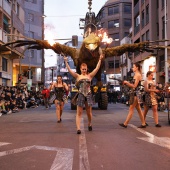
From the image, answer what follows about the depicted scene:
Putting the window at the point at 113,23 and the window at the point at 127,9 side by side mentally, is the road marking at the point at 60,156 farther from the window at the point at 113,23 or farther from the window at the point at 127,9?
the window at the point at 127,9

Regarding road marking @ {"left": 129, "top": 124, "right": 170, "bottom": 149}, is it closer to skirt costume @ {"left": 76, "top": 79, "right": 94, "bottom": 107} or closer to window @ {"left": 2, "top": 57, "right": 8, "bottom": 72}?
skirt costume @ {"left": 76, "top": 79, "right": 94, "bottom": 107}

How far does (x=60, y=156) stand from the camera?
5.98m

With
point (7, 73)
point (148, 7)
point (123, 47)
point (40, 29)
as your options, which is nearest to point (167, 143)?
point (123, 47)

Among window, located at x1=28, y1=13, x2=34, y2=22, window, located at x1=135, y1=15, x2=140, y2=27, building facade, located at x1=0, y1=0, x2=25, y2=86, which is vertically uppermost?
window, located at x1=28, y1=13, x2=34, y2=22

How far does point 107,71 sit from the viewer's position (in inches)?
3063

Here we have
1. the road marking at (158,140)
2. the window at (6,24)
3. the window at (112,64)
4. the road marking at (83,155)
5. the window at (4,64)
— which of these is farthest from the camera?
the window at (112,64)

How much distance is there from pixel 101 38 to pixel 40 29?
40962 mm

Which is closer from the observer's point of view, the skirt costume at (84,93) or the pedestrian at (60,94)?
the skirt costume at (84,93)

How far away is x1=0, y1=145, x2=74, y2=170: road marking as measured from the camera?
528 centimetres

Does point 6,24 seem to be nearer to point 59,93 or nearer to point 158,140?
point 59,93

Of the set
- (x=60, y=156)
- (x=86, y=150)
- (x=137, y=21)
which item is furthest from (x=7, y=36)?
(x=60, y=156)

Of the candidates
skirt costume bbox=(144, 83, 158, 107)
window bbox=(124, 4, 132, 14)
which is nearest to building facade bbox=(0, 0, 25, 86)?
skirt costume bbox=(144, 83, 158, 107)

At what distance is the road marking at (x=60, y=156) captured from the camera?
5.28 meters

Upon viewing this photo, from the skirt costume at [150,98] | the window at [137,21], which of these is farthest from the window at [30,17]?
the skirt costume at [150,98]
